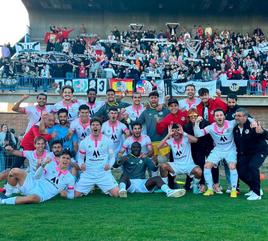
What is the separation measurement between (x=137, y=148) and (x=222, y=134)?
63.7 inches

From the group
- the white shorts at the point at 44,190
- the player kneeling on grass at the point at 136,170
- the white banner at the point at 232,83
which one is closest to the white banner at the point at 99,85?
the white banner at the point at 232,83

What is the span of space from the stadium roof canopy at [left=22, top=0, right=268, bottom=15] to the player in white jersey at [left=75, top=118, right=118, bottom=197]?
25.4 metres

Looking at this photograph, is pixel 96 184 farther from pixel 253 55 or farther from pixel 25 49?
pixel 253 55

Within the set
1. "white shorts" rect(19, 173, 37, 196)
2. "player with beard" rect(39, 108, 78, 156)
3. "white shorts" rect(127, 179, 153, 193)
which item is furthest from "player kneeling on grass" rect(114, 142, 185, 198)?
"white shorts" rect(19, 173, 37, 196)

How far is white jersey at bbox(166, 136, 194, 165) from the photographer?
8852mm

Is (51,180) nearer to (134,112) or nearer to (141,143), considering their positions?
(141,143)

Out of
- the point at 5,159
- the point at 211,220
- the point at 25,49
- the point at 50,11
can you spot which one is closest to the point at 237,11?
the point at 50,11

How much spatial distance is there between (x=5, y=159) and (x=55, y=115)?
3.54 meters

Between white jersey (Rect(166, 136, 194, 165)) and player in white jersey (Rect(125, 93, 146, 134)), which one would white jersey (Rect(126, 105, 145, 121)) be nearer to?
player in white jersey (Rect(125, 93, 146, 134))

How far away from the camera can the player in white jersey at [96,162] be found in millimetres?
8484

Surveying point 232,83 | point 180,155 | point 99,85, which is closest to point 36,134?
point 180,155

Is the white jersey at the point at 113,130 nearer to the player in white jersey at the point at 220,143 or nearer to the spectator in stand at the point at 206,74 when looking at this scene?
the player in white jersey at the point at 220,143

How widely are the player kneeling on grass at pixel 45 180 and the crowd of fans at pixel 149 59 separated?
13.6 m

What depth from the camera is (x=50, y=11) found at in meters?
34.2
